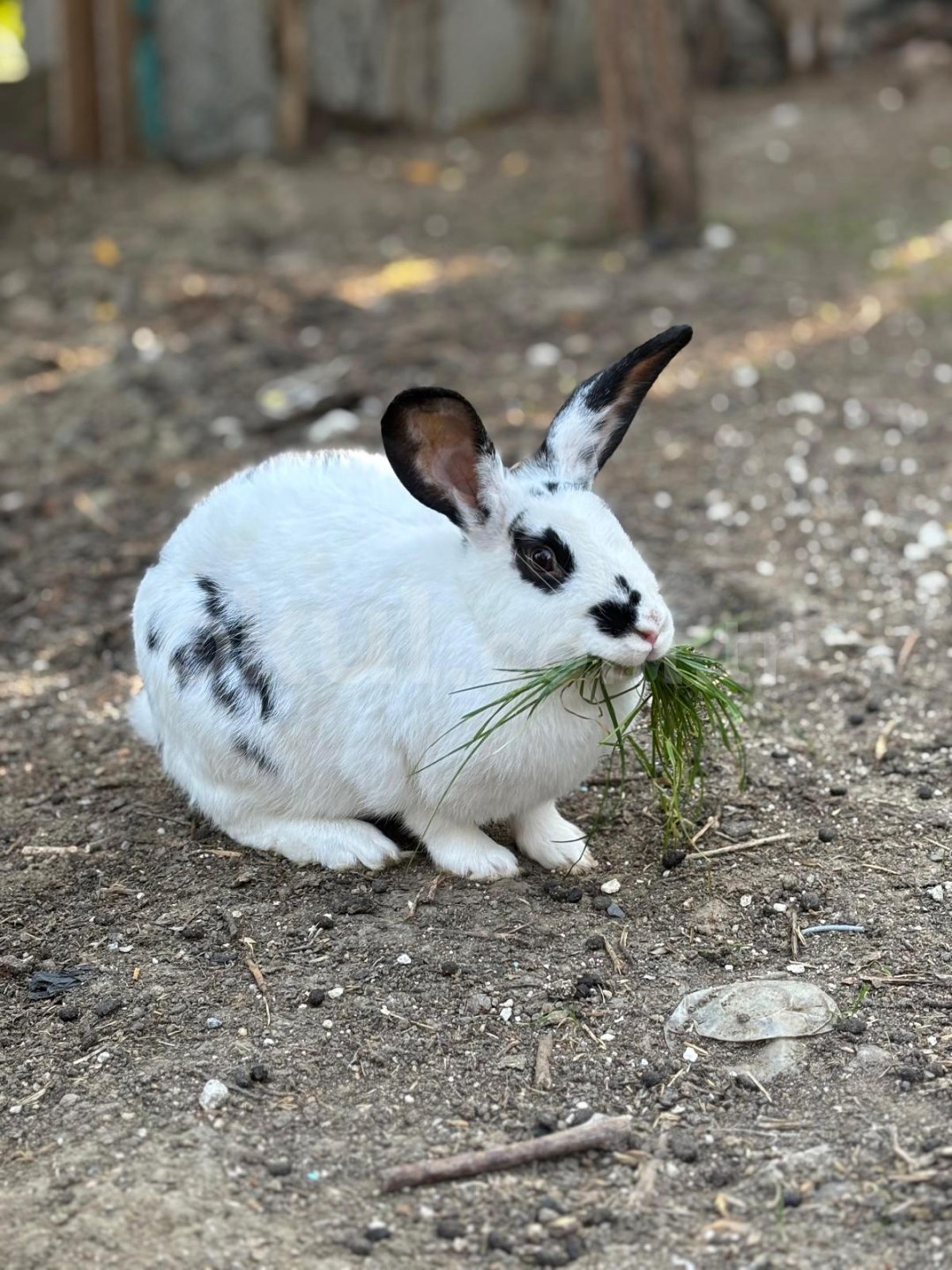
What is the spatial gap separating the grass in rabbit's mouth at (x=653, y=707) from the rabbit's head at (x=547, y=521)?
6cm

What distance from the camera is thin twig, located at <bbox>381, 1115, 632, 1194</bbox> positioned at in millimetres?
2938

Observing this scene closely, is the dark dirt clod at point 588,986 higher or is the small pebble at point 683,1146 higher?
the small pebble at point 683,1146

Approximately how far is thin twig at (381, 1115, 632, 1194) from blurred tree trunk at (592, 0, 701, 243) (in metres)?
6.26

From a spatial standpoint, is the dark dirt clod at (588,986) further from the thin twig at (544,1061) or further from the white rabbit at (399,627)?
the white rabbit at (399,627)

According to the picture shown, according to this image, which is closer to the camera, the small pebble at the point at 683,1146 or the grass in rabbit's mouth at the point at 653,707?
the small pebble at the point at 683,1146

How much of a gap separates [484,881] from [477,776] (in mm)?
327

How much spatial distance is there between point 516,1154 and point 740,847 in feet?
4.00

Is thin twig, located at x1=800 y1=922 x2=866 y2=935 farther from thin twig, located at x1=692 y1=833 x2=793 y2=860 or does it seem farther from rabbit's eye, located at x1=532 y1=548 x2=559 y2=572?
rabbit's eye, located at x1=532 y1=548 x2=559 y2=572

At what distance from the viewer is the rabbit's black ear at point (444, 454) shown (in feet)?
11.1

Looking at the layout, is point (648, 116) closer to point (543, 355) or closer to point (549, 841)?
point (543, 355)

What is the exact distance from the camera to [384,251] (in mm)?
8844

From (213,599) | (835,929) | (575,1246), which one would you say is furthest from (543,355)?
(575,1246)

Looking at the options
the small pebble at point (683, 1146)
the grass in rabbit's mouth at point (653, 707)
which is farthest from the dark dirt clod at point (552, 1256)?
the grass in rabbit's mouth at point (653, 707)

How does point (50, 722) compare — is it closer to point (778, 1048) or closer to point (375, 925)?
point (375, 925)
